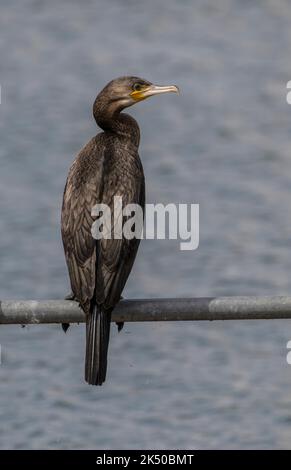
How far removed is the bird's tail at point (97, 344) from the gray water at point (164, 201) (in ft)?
10.3

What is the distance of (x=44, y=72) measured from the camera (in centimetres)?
1638

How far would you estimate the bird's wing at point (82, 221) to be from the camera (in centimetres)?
662

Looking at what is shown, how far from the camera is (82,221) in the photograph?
22.2ft

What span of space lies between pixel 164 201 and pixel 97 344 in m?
6.55

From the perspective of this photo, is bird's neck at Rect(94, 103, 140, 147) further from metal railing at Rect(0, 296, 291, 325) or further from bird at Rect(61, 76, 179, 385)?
metal railing at Rect(0, 296, 291, 325)

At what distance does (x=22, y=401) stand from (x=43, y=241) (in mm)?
2622

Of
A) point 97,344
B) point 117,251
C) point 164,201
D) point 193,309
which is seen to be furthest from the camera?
point 164,201

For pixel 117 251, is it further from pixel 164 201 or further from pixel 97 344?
pixel 164 201

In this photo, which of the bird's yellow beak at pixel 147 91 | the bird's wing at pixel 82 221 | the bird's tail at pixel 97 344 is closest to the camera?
the bird's tail at pixel 97 344

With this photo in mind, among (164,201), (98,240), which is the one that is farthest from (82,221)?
(164,201)

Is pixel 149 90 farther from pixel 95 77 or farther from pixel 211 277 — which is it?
pixel 95 77

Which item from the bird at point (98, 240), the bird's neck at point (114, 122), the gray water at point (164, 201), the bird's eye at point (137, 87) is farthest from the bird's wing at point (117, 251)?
the gray water at point (164, 201)

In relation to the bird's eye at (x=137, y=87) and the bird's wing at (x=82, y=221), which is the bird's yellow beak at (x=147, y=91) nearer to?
the bird's eye at (x=137, y=87)

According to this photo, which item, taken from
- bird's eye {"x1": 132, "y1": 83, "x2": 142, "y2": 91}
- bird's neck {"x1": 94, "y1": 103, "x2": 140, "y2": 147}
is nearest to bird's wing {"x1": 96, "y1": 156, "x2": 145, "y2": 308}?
bird's neck {"x1": 94, "y1": 103, "x2": 140, "y2": 147}
